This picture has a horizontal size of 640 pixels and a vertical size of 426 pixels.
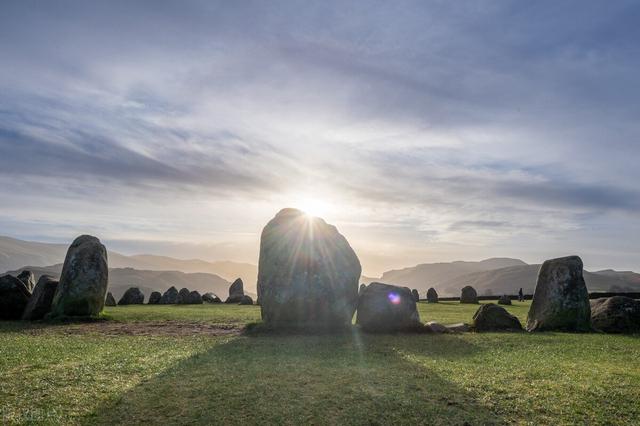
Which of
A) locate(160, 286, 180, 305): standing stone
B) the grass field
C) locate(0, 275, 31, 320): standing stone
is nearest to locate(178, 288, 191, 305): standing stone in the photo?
locate(160, 286, 180, 305): standing stone

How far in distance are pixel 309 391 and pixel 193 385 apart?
2.44 m

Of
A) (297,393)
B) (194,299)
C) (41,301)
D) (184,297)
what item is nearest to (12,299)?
(41,301)

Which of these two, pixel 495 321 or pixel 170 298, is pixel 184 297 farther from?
pixel 495 321

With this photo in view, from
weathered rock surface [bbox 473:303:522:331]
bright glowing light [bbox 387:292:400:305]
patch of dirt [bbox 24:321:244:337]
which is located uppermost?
bright glowing light [bbox 387:292:400:305]

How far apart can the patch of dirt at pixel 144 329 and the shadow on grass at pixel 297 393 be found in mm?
5915

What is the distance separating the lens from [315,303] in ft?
60.8

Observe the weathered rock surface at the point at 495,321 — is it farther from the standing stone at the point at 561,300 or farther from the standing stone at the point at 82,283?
the standing stone at the point at 82,283

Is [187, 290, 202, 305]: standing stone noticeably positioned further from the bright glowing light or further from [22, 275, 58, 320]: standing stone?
the bright glowing light

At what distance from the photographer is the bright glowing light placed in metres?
18.6

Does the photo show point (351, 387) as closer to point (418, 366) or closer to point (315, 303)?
point (418, 366)

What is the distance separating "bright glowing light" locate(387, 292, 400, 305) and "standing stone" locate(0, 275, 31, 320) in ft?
64.0

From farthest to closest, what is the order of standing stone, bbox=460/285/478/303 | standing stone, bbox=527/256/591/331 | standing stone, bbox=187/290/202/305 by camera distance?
standing stone, bbox=460/285/478/303 → standing stone, bbox=187/290/202/305 → standing stone, bbox=527/256/591/331

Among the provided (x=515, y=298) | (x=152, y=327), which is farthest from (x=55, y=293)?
(x=515, y=298)

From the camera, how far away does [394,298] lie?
744 inches
